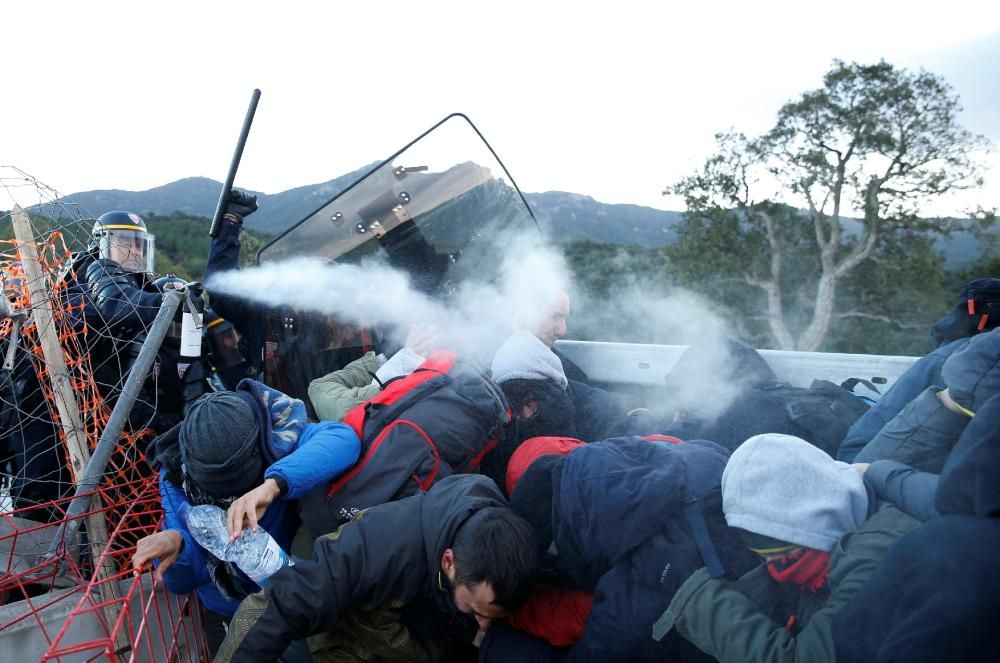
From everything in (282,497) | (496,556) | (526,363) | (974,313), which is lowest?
(496,556)

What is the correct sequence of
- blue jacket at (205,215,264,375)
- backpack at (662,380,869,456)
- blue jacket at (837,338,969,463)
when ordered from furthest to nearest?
blue jacket at (205,215,264,375) → backpack at (662,380,869,456) → blue jacket at (837,338,969,463)

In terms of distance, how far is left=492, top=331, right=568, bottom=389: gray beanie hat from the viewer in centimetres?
292

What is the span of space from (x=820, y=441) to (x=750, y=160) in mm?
16525

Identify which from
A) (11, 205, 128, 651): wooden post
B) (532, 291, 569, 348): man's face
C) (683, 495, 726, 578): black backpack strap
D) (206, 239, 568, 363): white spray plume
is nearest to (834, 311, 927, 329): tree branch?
(206, 239, 568, 363): white spray plume

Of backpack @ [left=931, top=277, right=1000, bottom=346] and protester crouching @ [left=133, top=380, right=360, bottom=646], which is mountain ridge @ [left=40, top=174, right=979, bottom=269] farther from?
protester crouching @ [left=133, top=380, right=360, bottom=646]

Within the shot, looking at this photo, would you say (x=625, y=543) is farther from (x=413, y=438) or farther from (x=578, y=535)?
(x=413, y=438)

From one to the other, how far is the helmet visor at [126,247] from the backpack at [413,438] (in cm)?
191

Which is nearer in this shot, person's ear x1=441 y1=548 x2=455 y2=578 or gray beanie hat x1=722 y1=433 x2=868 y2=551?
gray beanie hat x1=722 y1=433 x2=868 y2=551

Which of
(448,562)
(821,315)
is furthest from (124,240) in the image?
(821,315)

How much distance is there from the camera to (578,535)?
1895 mm

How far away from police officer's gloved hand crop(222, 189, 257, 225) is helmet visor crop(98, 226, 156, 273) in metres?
0.52

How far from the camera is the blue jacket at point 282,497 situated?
2035 millimetres

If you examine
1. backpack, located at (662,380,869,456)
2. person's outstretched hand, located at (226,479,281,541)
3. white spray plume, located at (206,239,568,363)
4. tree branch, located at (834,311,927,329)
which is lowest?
tree branch, located at (834,311,927,329)

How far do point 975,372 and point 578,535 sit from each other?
1569 millimetres
